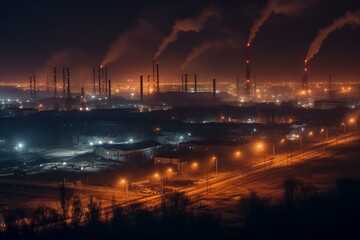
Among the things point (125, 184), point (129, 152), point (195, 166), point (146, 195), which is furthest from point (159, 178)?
point (129, 152)

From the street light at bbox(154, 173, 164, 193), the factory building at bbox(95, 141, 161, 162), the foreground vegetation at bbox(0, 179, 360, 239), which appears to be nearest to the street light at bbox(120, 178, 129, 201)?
the street light at bbox(154, 173, 164, 193)

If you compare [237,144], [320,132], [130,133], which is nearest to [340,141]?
[320,132]

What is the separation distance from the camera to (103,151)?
1075 centimetres

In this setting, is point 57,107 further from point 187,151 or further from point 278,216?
point 278,216

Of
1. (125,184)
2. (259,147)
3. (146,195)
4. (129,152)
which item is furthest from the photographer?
(259,147)

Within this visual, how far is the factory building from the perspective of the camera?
10.3 metres

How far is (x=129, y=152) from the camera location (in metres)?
10.3

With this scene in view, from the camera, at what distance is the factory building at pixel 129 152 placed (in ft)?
33.8

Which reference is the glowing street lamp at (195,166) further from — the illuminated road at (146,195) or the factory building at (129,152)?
the factory building at (129,152)

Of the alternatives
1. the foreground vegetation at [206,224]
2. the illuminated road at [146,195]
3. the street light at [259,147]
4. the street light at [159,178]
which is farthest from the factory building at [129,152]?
the foreground vegetation at [206,224]

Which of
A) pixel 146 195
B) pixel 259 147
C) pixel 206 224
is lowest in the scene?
pixel 146 195

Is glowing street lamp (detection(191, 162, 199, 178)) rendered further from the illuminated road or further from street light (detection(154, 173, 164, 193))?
street light (detection(154, 173, 164, 193))

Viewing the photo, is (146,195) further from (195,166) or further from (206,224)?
(206,224)

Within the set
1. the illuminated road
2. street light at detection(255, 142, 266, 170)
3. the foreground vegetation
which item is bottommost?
the illuminated road
